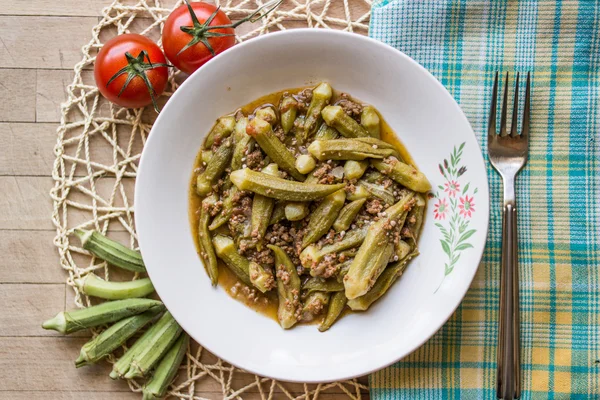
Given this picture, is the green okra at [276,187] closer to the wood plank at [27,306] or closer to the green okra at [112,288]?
the green okra at [112,288]

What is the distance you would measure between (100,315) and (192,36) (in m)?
1.48

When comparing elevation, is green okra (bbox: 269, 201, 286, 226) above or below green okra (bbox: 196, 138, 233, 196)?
below

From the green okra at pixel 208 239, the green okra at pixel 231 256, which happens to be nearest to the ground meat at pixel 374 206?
the green okra at pixel 231 256

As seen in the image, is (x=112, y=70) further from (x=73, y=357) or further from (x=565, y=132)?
(x=565, y=132)

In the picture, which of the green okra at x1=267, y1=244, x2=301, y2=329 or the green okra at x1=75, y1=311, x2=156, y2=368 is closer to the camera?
the green okra at x1=267, y1=244, x2=301, y2=329

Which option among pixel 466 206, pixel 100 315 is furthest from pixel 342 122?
pixel 100 315

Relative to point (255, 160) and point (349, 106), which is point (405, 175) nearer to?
point (349, 106)

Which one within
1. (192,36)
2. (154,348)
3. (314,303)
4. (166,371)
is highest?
(192,36)

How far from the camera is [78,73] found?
2877mm

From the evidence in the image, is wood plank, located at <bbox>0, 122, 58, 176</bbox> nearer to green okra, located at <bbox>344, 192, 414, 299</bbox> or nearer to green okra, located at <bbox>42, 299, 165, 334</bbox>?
green okra, located at <bbox>42, 299, 165, 334</bbox>

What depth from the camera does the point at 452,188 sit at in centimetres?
260

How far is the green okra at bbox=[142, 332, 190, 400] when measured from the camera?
2768 millimetres

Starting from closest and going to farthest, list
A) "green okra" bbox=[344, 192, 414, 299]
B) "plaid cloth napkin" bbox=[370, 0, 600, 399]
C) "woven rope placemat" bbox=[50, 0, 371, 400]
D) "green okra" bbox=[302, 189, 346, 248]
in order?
"green okra" bbox=[344, 192, 414, 299] → "green okra" bbox=[302, 189, 346, 248] → "plaid cloth napkin" bbox=[370, 0, 600, 399] → "woven rope placemat" bbox=[50, 0, 371, 400]

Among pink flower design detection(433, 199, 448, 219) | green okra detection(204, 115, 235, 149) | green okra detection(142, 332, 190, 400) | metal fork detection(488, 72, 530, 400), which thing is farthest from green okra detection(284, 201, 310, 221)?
metal fork detection(488, 72, 530, 400)
